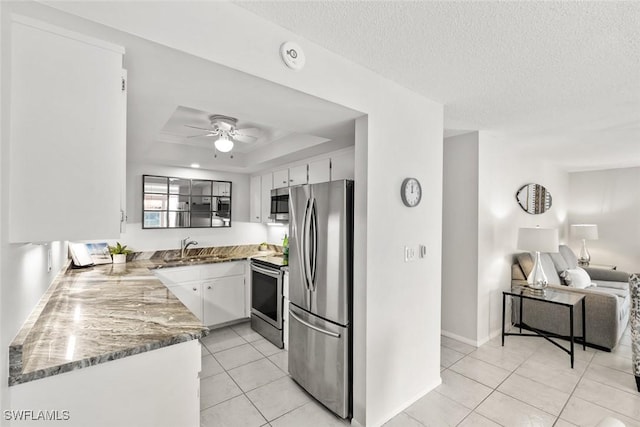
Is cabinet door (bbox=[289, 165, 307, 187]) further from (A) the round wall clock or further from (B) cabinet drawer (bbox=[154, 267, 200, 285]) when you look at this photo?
(B) cabinet drawer (bbox=[154, 267, 200, 285])

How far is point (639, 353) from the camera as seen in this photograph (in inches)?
99.3

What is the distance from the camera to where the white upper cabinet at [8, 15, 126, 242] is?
40.8 inches

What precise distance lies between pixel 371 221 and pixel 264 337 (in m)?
2.39

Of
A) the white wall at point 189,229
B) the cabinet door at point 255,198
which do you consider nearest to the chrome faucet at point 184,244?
the white wall at point 189,229

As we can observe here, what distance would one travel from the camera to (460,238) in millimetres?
3561

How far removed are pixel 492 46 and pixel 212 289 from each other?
3.72 metres

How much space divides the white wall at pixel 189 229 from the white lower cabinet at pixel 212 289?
26.0 inches

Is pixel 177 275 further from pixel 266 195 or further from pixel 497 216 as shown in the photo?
pixel 497 216

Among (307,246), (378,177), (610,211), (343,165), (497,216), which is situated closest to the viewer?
(378,177)

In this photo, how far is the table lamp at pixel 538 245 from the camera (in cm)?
345

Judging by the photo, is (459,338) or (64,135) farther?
(459,338)

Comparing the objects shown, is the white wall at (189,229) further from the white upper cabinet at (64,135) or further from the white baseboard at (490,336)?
the white baseboard at (490,336)

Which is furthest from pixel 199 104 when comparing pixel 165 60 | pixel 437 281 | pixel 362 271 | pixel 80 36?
pixel 437 281

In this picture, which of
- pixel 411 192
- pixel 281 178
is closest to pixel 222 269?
pixel 281 178
